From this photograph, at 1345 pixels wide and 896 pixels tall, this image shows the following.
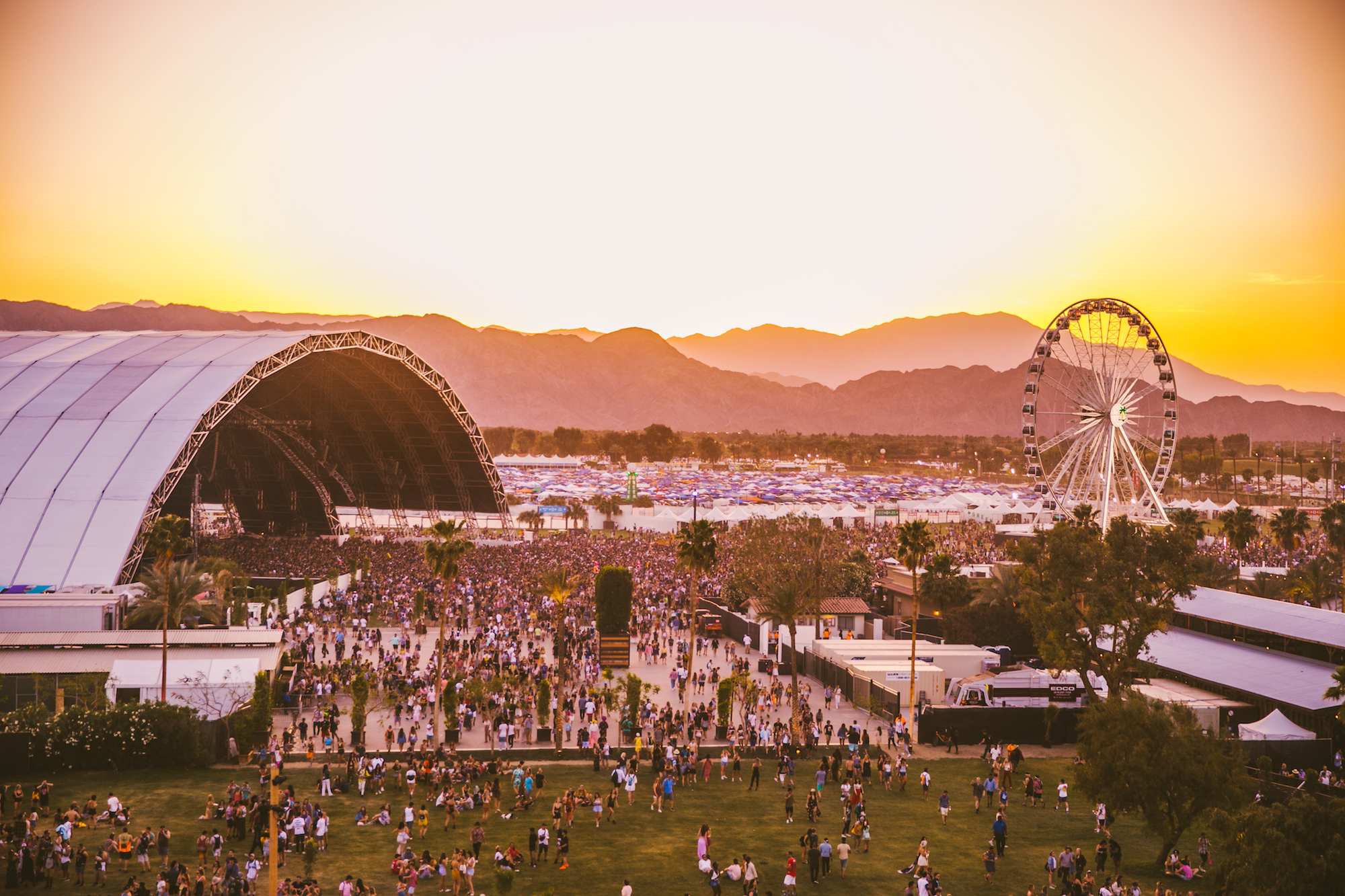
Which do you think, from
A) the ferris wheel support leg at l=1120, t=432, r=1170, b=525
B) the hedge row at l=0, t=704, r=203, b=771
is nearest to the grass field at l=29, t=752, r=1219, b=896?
the hedge row at l=0, t=704, r=203, b=771

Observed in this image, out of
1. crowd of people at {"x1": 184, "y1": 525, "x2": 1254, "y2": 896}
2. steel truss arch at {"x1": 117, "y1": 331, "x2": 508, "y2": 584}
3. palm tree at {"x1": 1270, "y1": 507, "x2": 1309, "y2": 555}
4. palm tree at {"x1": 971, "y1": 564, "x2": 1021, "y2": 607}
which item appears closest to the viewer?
crowd of people at {"x1": 184, "y1": 525, "x2": 1254, "y2": 896}

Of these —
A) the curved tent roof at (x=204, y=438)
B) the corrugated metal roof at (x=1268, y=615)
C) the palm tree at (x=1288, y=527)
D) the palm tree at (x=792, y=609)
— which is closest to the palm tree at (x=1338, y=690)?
the corrugated metal roof at (x=1268, y=615)

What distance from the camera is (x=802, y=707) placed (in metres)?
32.2

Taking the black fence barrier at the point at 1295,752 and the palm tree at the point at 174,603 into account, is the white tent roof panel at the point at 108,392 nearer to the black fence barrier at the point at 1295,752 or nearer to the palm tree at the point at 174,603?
the palm tree at the point at 174,603

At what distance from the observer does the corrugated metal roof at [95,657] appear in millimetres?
29453

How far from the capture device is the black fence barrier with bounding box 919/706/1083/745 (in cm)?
3178

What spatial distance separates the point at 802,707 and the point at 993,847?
1121cm

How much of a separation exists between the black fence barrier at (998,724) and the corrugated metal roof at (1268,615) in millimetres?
7561

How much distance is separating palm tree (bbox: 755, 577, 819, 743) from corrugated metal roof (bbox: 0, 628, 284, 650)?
1717 cm

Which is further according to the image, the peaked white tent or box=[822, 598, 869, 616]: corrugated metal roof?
box=[822, 598, 869, 616]: corrugated metal roof

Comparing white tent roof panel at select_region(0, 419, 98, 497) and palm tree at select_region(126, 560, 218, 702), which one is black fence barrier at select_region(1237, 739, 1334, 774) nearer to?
palm tree at select_region(126, 560, 218, 702)

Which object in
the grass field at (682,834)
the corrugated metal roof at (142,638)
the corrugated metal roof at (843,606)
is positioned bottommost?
the grass field at (682,834)

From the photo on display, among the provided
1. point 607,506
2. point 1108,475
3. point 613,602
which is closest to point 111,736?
point 613,602

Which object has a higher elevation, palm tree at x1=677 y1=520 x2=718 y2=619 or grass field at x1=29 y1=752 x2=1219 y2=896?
palm tree at x1=677 y1=520 x2=718 y2=619
